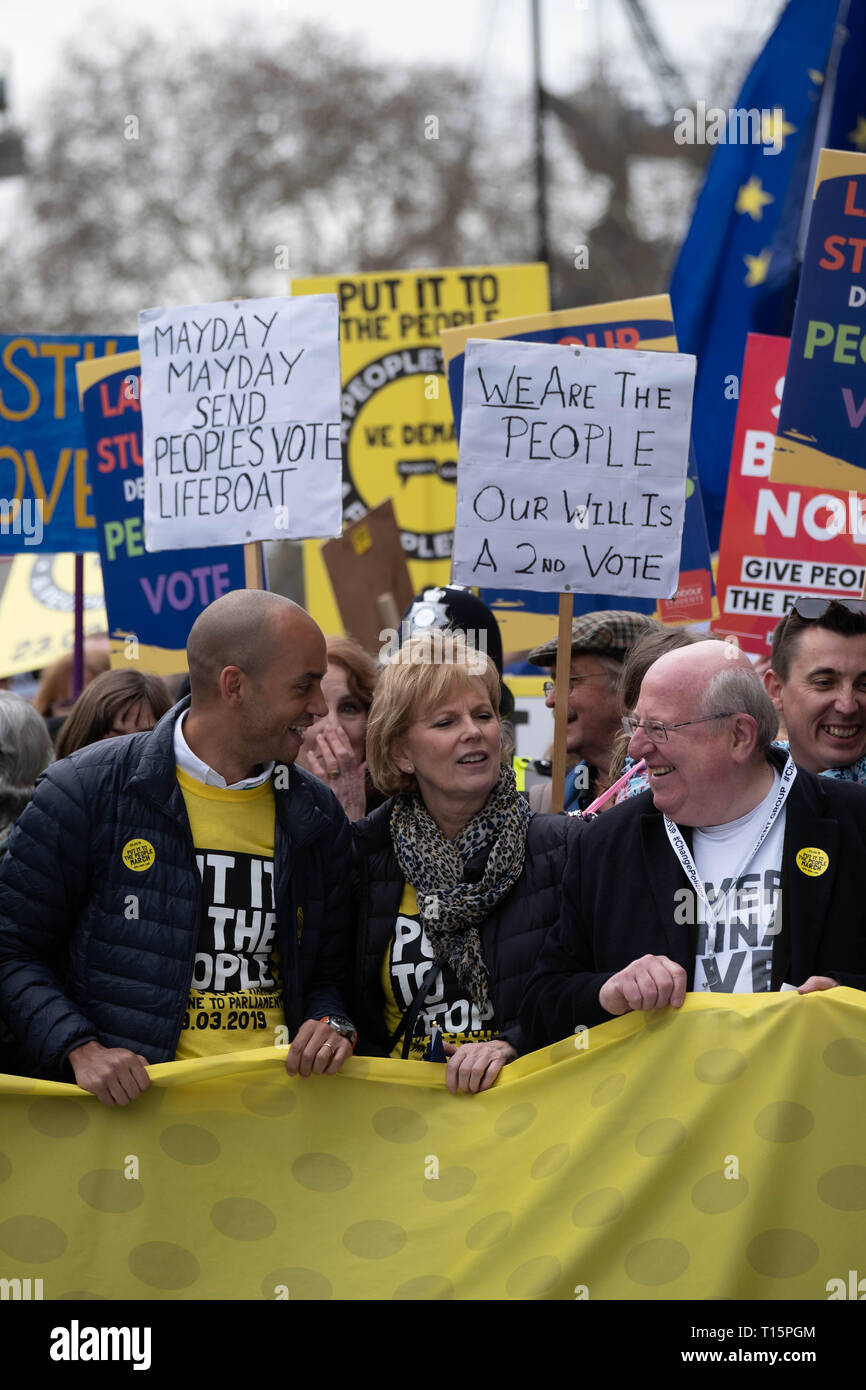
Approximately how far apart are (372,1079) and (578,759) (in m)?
2.05

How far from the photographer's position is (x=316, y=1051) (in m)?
3.20

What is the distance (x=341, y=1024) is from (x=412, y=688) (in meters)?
0.75

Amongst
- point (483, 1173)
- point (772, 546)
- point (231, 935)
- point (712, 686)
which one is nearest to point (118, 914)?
point (231, 935)

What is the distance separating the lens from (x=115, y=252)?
91.4 feet

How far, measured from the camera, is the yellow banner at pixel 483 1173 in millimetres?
2922

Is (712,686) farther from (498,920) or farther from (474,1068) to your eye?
(474,1068)

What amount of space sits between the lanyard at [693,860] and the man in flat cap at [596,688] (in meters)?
1.33

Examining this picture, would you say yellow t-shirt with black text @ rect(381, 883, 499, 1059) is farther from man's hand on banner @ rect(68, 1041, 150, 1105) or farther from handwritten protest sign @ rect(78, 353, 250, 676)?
handwritten protest sign @ rect(78, 353, 250, 676)

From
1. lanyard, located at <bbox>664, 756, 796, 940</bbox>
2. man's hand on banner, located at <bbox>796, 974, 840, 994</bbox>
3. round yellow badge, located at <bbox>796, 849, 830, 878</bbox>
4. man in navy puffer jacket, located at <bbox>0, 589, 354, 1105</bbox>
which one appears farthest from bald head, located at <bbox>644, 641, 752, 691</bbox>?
man in navy puffer jacket, located at <bbox>0, 589, 354, 1105</bbox>

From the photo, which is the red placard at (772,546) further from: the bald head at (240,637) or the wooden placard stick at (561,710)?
the bald head at (240,637)

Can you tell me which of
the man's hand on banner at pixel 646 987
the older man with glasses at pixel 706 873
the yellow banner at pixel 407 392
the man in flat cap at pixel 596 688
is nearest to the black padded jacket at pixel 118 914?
the older man with glasses at pixel 706 873

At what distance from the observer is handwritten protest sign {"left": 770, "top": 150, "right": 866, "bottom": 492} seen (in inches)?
189
